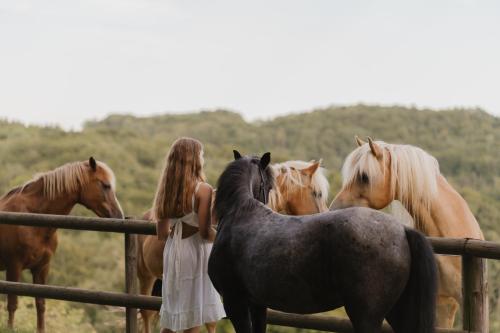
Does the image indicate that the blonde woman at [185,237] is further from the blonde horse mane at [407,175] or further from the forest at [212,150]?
the forest at [212,150]

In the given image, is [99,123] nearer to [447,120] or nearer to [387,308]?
[447,120]

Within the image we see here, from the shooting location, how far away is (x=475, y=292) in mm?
4922

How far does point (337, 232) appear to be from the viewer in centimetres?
365

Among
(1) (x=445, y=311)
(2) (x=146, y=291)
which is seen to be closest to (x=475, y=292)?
(1) (x=445, y=311)

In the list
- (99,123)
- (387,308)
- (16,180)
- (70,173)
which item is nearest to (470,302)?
(387,308)

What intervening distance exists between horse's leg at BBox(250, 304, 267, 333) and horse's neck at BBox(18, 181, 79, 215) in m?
3.84

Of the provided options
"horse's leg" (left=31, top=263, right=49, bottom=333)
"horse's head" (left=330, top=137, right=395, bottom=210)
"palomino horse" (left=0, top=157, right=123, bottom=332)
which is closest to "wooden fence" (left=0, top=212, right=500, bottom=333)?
"horse's leg" (left=31, top=263, right=49, bottom=333)

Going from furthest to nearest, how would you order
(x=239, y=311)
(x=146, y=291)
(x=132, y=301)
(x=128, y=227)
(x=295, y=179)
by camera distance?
(x=146, y=291)
(x=295, y=179)
(x=132, y=301)
(x=128, y=227)
(x=239, y=311)

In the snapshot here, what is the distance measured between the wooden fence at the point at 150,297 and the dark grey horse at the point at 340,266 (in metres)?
1.10

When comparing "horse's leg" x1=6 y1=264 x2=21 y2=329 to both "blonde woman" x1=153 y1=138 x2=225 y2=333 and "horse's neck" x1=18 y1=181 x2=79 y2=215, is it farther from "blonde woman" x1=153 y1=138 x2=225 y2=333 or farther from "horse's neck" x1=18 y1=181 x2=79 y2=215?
"blonde woman" x1=153 y1=138 x2=225 y2=333

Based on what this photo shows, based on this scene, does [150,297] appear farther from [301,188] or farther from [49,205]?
[49,205]

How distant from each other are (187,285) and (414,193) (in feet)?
5.56

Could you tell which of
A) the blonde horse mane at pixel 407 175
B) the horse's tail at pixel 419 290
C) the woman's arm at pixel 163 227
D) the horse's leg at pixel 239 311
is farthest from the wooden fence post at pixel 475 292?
the woman's arm at pixel 163 227

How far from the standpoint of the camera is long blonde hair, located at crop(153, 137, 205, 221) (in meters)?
4.72
